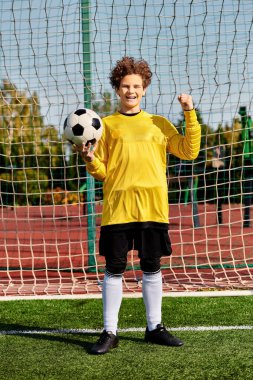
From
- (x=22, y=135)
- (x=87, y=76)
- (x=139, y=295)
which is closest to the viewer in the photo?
(x=139, y=295)

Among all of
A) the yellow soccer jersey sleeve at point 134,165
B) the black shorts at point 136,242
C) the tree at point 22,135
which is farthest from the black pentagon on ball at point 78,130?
the tree at point 22,135

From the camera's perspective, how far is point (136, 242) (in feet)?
13.8

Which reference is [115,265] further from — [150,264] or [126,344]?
[126,344]

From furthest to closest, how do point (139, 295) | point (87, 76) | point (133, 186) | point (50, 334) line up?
point (87, 76) < point (139, 295) < point (50, 334) < point (133, 186)

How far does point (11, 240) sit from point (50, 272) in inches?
187

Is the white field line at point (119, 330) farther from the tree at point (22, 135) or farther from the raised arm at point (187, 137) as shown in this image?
the tree at point (22, 135)

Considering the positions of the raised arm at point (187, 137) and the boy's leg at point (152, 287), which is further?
the boy's leg at point (152, 287)

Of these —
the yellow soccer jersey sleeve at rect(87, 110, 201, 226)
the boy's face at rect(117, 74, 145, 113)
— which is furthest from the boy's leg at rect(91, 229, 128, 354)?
the boy's face at rect(117, 74, 145, 113)

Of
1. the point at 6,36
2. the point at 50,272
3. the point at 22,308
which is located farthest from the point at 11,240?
the point at 22,308

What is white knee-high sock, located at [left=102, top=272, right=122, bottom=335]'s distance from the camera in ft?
13.7

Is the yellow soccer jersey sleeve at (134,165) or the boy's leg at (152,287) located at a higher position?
the yellow soccer jersey sleeve at (134,165)

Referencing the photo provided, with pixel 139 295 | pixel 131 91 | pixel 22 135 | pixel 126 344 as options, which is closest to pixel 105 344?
pixel 126 344

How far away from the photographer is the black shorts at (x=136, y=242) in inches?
162

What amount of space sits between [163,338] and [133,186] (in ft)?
2.97
